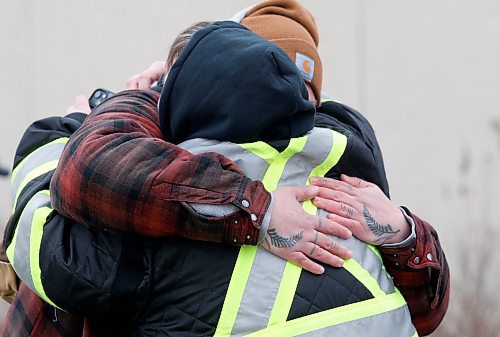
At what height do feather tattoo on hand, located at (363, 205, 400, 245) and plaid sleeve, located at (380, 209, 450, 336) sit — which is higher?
feather tattoo on hand, located at (363, 205, 400, 245)

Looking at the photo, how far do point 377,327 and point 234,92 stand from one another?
1.70 ft

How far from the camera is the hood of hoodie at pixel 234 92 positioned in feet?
5.99

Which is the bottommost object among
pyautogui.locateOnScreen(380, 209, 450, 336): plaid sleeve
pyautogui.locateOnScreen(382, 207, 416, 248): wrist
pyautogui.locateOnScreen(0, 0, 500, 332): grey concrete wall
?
pyautogui.locateOnScreen(0, 0, 500, 332): grey concrete wall

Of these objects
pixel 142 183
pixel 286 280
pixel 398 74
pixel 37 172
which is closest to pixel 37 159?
pixel 37 172

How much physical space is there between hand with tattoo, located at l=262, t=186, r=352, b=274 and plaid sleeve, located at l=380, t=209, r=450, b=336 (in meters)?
0.16

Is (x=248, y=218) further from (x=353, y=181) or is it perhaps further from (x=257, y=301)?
(x=353, y=181)

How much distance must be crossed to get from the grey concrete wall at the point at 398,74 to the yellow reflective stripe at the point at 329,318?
4.06 meters

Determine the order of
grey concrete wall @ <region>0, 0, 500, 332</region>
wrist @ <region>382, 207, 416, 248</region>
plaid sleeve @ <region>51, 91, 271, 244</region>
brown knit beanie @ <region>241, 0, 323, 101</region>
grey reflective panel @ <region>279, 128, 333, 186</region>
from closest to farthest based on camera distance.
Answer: plaid sleeve @ <region>51, 91, 271, 244</region> → grey reflective panel @ <region>279, 128, 333, 186</region> → wrist @ <region>382, 207, 416, 248</region> → brown knit beanie @ <region>241, 0, 323, 101</region> → grey concrete wall @ <region>0, 0, 500, 332</region>

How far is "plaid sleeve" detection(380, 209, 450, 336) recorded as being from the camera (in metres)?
2.03

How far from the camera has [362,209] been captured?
198 centimetres

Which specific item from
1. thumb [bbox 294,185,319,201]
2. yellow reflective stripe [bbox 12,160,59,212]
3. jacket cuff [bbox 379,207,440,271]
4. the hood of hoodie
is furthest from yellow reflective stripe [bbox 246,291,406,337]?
yellow reflective stripe [bbox 12,160,59,212]

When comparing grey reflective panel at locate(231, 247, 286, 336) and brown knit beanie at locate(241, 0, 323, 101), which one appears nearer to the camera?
grey reflective panel at locate(231, 247, 286, 336)

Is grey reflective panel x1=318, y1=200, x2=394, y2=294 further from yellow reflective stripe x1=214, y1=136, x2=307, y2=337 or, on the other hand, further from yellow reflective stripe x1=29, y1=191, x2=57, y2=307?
yellow reflective stripe x1=29, y1=191, x2=57, y2=307

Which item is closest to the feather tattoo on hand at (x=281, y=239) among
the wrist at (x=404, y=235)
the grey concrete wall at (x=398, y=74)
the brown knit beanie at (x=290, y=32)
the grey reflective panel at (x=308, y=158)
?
the grey reflective panel at (x=308, y=158)
